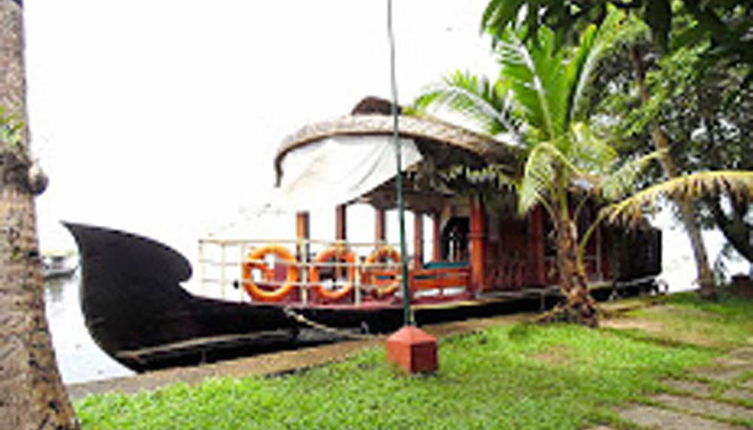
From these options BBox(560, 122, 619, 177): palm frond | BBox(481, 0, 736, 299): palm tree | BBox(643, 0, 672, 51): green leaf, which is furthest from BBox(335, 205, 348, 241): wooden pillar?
BBox(643, 0, 672, 51): green leaf

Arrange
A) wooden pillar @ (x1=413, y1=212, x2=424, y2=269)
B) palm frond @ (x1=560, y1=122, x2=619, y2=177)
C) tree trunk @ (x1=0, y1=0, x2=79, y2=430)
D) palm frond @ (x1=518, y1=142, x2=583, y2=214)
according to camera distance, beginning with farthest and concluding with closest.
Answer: wooden pillar @ (x1=413, y1=212, x2=424, y2=269) < palm frond @ (x1=560, y1=122, x2=619, y2=177) < palm frond @ (x1=518, y1=142, x2=583, y2=214) < tree trunk @ (x1=0, y1=0, x2=79, y2=430)

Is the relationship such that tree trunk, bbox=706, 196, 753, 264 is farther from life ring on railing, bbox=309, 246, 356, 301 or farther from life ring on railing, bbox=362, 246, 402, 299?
life ring on railing, bbox=309, 246, 356, 301

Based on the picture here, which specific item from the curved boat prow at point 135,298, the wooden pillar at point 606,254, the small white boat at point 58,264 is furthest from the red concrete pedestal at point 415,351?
the small white boat at point 58,264

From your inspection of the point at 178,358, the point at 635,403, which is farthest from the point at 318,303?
the point at 635,403

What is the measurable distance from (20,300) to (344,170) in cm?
490

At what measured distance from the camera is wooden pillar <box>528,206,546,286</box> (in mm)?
9398

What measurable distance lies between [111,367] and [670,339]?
11.0 m

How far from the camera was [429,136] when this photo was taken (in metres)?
7.09

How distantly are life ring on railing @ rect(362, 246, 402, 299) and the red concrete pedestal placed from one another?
2.62 metres

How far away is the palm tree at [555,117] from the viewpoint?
258 inches

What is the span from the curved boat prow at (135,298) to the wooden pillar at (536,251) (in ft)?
18.6

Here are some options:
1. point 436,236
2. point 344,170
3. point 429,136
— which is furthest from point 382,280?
point 436,236

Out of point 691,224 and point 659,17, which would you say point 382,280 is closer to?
point 659,17

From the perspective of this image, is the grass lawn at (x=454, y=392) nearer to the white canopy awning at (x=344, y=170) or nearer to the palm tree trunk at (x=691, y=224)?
the white canopy awning at (x=344, y=170)
